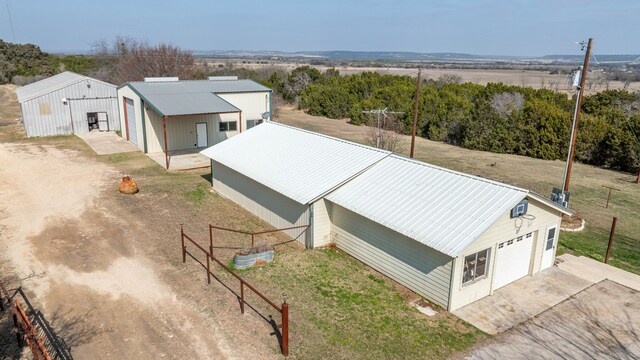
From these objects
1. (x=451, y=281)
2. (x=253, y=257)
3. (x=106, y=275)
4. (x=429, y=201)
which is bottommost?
(x=106, y=275)

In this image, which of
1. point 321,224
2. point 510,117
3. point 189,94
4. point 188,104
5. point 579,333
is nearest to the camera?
point 579,333

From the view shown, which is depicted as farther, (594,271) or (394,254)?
(594,271)

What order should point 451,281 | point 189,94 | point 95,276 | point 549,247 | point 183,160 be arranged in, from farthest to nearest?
point 189,94 → point 183,160 → point 549,247 → point 95,276 → point 451,281

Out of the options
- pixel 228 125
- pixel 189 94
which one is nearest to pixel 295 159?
pixel 228 125

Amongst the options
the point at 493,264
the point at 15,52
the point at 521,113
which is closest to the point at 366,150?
the point at 493,264

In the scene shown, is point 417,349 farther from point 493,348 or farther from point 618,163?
point 618,163

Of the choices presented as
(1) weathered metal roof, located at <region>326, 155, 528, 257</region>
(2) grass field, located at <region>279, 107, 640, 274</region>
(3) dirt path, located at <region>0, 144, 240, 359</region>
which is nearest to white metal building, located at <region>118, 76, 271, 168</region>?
(3) dirt path, located at <region>0, 144, 240, 359</region>

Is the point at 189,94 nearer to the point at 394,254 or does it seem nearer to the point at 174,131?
the point at 174,131
